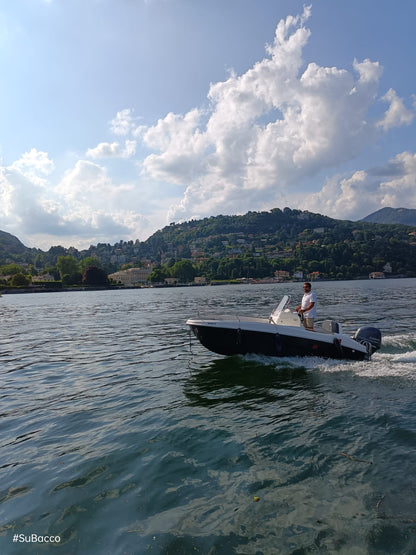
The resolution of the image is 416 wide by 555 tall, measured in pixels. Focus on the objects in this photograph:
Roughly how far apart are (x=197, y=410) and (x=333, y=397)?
10.7ft

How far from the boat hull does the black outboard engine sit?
97 centimetres

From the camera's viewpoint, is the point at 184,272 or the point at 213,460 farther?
the point at 184,272

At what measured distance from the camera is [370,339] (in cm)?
1212

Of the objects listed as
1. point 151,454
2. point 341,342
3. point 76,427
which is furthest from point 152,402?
point 341,342

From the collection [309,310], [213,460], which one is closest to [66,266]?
[309,310]

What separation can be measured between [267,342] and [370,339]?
3.71 meters

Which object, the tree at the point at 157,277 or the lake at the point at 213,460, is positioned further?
the tree at the point at 157,277

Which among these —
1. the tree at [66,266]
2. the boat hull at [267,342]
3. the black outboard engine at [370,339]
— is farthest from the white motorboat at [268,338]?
the tree at [66,266]

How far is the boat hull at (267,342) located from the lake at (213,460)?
0.43 m

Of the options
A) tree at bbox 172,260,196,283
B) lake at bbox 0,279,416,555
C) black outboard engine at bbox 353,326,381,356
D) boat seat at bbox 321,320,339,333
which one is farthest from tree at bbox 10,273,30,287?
black outboard engine at bbox 353,326,381,356

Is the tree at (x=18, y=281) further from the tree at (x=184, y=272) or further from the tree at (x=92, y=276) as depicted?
the tree at (x=184, y=272)

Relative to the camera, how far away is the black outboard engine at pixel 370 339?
12.0 meters

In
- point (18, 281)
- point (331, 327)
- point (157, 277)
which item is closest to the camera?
point (331, 327)

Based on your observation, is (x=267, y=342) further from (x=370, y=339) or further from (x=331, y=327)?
(x=370, y=339)
